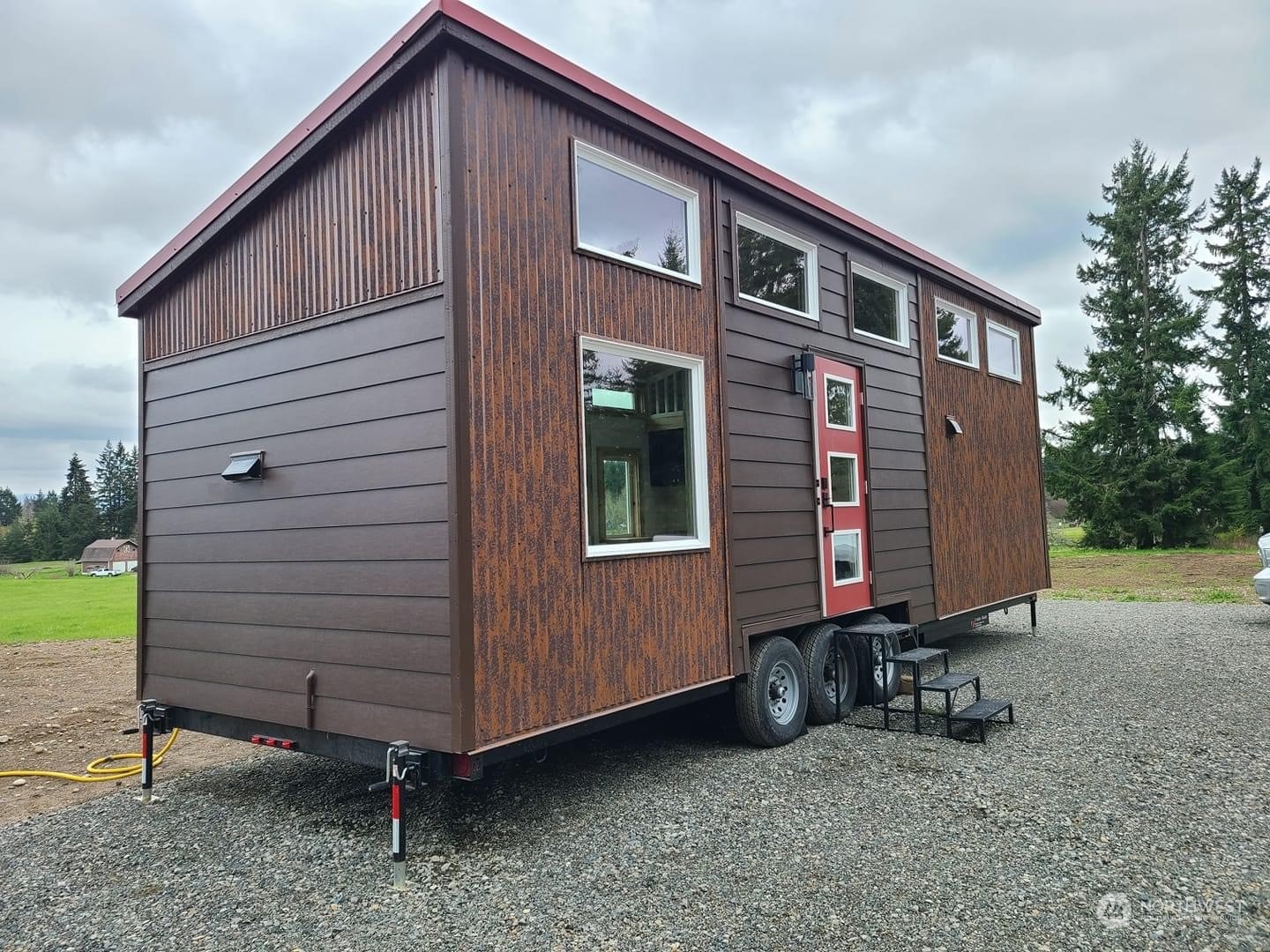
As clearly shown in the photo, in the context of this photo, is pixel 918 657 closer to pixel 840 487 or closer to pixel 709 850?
pixel 840 487

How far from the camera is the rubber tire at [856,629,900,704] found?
20.8 ft

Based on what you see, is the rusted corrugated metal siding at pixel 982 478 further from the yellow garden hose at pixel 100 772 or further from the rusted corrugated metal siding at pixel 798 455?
the yellow garden hose at pixel 100 772

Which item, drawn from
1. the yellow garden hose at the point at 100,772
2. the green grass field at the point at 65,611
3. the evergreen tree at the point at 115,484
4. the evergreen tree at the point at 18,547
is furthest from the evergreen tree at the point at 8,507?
the yellow garden hose at the point at 100,772

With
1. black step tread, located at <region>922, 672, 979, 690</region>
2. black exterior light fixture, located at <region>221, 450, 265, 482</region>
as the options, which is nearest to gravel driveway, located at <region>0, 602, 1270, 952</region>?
black step tread, located at <region>922, 672, 979, 690</region>

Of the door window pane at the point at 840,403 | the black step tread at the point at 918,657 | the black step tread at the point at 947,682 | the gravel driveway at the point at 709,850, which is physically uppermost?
the door window pane at the point at 840,403

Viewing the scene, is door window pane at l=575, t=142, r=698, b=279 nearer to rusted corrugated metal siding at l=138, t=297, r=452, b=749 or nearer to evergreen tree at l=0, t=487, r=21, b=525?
rusted corrugated metal siding at l=138, t=297, r=452, b=749

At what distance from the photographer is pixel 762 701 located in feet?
17.1

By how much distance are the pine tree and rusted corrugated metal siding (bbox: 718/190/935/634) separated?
73.4ft

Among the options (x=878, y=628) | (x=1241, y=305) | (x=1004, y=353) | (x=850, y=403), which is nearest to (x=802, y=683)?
(x=878, y=628)

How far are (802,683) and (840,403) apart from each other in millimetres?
2283

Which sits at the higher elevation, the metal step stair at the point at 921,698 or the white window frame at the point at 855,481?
the white window frame at the point at 855,481

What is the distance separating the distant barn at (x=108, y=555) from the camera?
48325 millimetres

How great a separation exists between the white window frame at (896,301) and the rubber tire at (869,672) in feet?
8.61

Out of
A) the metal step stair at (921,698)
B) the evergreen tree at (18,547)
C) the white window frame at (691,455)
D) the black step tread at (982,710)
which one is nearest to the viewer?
the white window frame at (691,455)
